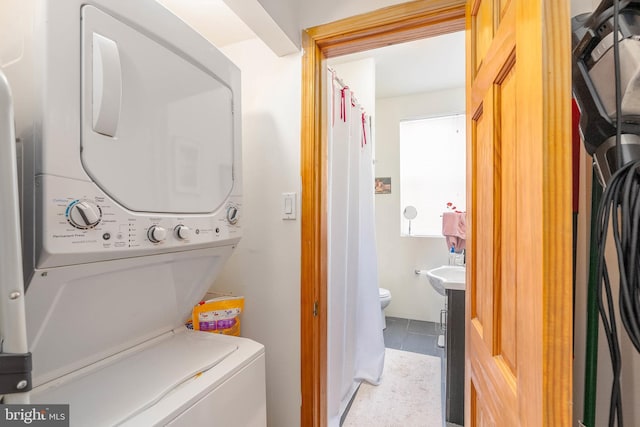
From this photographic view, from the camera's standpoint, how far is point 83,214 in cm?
60

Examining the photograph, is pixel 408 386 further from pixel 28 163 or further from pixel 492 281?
pixel 28 163

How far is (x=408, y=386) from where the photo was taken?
2248mm

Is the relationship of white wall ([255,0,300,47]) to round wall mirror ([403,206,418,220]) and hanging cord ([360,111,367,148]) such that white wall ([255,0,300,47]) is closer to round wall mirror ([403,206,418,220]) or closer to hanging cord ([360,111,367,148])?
hanging cord ([360,111,367,148])

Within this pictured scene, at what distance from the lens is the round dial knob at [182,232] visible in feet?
2.72

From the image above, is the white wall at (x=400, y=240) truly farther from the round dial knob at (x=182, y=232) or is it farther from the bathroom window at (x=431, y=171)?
the round dial knob at (x=182, y=232)

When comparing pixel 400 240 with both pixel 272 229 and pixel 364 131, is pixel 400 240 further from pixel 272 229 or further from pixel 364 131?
pixel 272 229

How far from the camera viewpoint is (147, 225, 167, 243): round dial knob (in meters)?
0.74

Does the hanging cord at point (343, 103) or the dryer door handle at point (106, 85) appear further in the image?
the hanging cord at point (343, 103)

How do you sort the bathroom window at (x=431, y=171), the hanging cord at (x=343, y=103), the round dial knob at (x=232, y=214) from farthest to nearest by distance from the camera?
the bathroom window at (x=431, y=171) → the hanging cord at (x=343, y=103) → the round dial knob at (x=232, y=214)

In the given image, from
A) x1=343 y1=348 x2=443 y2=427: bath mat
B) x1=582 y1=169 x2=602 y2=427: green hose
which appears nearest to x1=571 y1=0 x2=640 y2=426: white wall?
x1=582 y1=169 x2=602 y2=427: green hose

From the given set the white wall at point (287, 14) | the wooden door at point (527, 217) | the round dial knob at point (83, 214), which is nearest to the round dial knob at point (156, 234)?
the round dial knob at point (83, 214)

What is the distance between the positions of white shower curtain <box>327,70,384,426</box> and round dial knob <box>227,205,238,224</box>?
2.56 feet

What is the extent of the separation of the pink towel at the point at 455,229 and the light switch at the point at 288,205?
1.86 metres

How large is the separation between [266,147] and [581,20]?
3.85 ft
